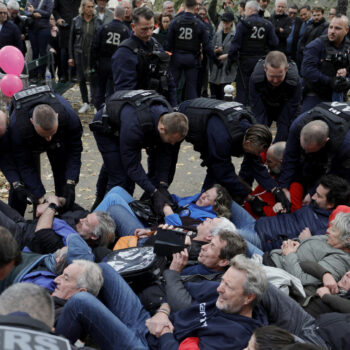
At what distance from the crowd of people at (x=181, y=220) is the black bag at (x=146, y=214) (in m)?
0.01

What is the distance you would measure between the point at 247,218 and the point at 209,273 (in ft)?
3.97

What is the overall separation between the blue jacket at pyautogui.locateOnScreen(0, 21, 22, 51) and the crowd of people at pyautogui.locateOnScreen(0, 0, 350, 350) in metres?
3.73

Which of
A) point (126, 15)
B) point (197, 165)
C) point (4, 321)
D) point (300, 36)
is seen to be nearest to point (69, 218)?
point (4, 321)

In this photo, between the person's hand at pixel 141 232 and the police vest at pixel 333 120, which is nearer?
the person's hand at pixel 141 232

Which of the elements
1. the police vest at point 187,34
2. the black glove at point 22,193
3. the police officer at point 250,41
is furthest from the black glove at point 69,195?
the police officer at point 250,41

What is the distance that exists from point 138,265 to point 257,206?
1.78 meters

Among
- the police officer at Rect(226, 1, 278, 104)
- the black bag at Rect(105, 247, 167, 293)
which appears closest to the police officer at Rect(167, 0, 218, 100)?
the police officer at Rect(226, 1, 278, 104)

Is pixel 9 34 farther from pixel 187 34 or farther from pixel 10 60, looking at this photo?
pixel 187 34

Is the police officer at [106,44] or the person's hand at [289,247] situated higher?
the police officer at [106,44]

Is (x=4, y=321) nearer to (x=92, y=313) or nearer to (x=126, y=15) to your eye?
(x=92, y=313)

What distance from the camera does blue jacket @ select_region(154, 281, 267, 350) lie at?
2547mm

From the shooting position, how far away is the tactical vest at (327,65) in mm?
5945

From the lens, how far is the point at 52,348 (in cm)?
144

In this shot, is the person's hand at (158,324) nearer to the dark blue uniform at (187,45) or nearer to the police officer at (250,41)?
the dark blue uniform at (187,45)
